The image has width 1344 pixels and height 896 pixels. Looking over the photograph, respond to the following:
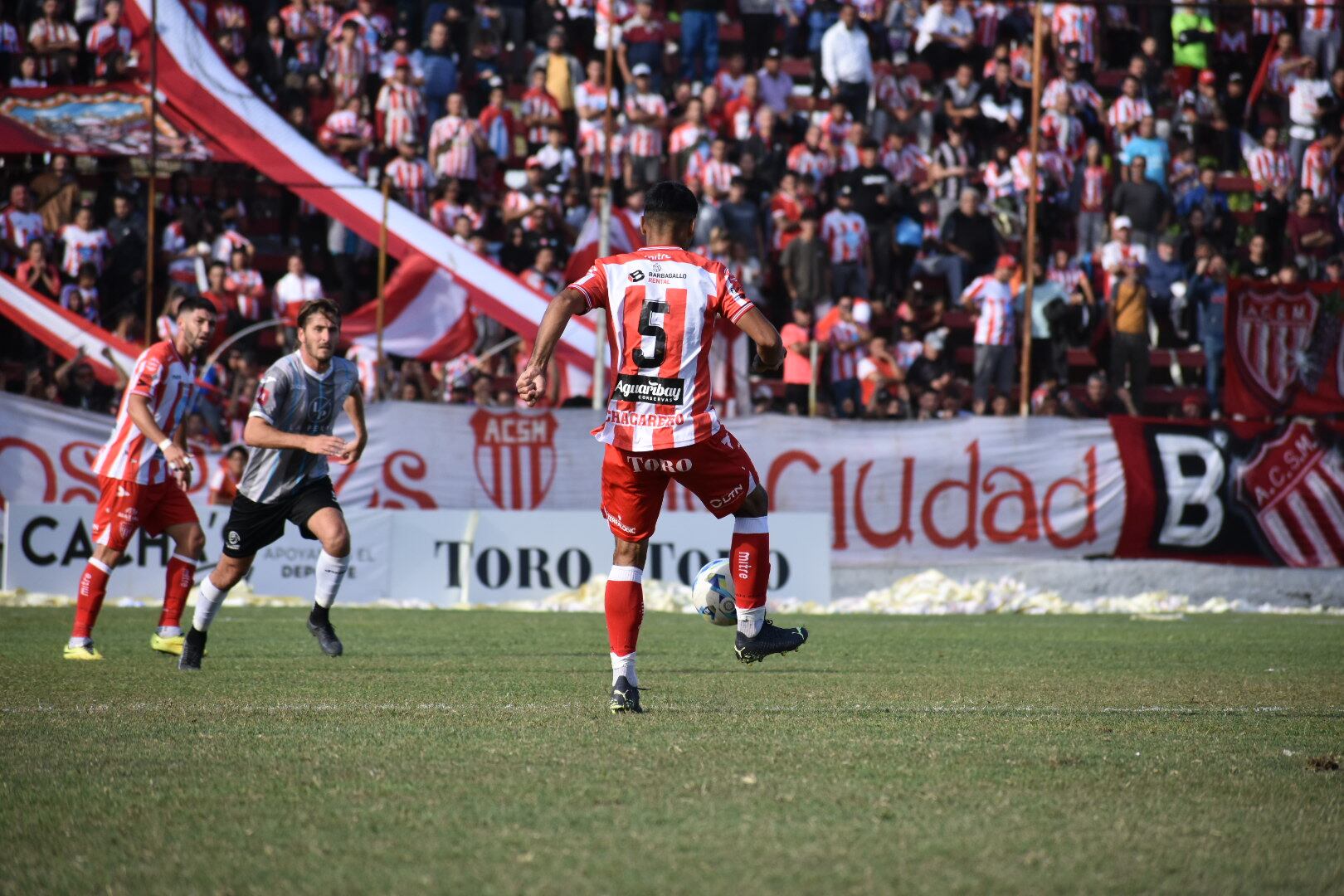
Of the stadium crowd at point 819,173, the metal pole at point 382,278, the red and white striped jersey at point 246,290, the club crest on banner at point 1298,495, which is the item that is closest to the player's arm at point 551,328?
the metal pole at point 382,278

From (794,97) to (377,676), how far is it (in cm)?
1607

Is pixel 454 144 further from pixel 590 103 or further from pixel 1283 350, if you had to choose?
pixel 1283 350

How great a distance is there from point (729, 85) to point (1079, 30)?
5162mm

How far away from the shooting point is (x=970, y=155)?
21766 millimetres

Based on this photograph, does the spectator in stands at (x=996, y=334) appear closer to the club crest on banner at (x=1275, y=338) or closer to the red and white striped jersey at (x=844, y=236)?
the red and white striped jersey at (x=844, y=236)

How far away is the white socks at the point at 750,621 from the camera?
279 inches

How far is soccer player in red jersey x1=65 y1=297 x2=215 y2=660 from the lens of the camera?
9.63 m

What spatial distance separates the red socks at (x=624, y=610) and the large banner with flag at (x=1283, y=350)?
11745 millimetres

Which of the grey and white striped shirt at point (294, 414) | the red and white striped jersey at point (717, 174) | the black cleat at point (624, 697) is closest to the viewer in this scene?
the black cleat at point (624, 697)

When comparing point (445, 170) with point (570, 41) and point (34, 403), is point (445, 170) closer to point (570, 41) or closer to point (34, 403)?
point (570, 41)

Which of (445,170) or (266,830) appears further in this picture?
(445,170)

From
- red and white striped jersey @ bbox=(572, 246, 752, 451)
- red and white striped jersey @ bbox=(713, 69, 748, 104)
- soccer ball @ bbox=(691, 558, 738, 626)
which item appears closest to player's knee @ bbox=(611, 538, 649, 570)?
soccer ball @ bbox=(691, 558, 738, 626)

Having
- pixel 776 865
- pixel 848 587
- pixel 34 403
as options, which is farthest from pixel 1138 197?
pixel 776 865

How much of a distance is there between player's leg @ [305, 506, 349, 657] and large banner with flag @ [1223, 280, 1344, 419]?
35.5 ft
